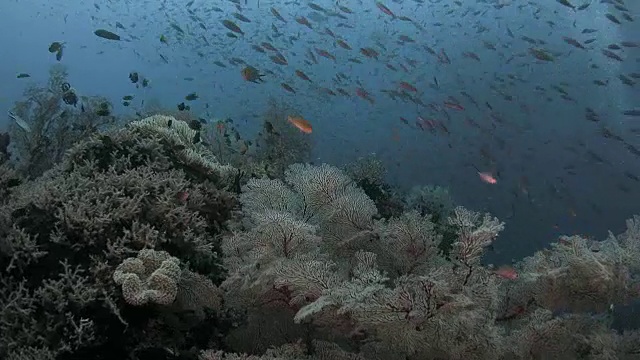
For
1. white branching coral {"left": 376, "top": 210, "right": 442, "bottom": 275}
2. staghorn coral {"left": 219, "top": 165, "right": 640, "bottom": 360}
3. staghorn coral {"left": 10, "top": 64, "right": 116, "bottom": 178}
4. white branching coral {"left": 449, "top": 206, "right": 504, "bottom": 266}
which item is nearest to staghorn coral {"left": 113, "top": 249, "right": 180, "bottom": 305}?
staghorn coral {"left": 219, "top": 165, "right": 640, "bottom": 360}

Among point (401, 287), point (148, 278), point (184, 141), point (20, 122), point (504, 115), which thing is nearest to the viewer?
point (401, 287)

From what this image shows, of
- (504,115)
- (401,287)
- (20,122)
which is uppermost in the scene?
(401,287)

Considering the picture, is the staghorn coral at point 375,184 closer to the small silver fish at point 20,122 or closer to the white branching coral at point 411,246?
the white branching coral at point 411,246

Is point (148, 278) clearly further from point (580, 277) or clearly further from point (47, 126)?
point (47, 126)

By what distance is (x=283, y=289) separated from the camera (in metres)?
3.34

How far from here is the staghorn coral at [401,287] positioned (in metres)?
2.82

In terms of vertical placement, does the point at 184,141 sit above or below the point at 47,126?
above

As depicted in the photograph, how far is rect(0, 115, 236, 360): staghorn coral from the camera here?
321cm

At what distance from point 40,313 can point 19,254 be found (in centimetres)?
48

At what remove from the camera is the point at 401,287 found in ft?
9.11

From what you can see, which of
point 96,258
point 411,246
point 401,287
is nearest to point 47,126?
point 96,258

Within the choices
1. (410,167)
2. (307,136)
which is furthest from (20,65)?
(307,136)

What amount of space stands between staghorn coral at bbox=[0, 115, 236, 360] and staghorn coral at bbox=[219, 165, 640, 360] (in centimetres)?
50

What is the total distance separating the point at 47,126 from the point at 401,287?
26.8ft
